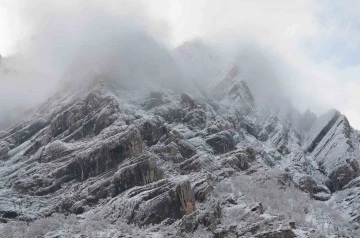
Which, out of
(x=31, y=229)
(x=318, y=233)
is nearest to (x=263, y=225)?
(x=318, y=233)

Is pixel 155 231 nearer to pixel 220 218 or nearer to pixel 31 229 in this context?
pixel 220 218

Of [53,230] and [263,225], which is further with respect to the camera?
[53,230]

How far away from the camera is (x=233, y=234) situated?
18612 cm

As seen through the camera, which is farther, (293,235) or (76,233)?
(76,233)

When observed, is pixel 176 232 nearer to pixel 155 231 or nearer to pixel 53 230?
pixel 155 231

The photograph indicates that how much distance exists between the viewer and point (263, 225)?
611 feet

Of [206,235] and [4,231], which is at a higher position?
[4,231]

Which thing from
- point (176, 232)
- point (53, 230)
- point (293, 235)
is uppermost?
point (53, 230)

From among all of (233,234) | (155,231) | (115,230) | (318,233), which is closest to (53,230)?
(115,230)

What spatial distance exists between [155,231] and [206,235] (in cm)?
1851

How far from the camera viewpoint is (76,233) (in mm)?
193750

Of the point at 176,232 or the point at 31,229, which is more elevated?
the point at 31,229

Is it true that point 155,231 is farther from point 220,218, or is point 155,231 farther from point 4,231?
point 4,231

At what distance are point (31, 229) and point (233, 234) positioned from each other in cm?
6664
